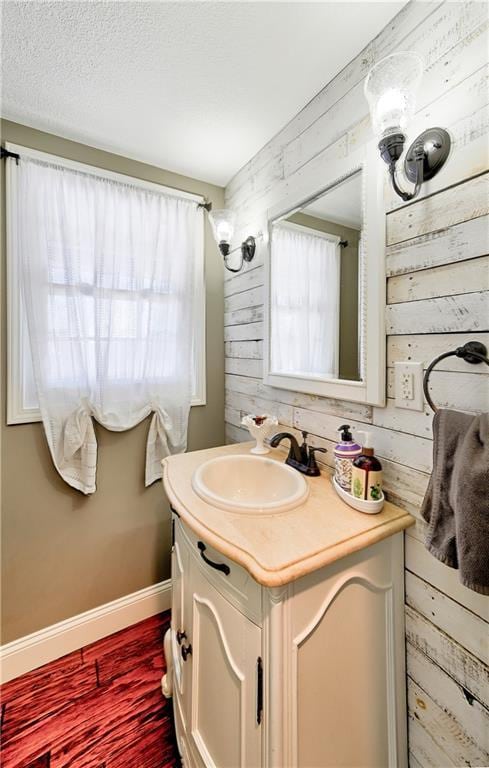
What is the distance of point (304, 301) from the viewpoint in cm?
139

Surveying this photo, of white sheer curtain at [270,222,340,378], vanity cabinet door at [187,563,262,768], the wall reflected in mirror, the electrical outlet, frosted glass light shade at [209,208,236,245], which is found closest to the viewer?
vanity cabinet door at [187,563,262,768]

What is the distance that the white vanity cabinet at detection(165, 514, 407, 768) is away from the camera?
2.28 feet

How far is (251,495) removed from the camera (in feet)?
4.21

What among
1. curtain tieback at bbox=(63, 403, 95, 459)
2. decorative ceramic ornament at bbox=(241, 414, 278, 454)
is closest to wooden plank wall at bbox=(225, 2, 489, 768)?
decorative ceramic ornament at bbox=(241, 414, 278, 454)

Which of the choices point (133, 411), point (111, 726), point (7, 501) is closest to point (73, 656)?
point (111, 726)

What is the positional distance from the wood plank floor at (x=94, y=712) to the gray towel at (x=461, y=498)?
1.28 meters

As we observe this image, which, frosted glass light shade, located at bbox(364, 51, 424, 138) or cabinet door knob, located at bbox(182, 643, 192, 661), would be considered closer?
frosted glass light shade, located at bbox(364, 51, 424, 138)

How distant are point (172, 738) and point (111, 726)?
250mm

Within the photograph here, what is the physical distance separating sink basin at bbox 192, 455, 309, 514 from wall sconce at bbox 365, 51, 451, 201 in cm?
99

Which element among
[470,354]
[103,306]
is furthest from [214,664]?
[103,306]

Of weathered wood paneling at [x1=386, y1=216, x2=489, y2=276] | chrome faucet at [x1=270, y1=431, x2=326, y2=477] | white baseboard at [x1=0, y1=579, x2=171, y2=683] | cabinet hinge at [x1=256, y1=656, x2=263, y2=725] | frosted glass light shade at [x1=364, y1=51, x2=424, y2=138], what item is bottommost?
white baseboard at [x1=0, y1=579, x2=171, y2=683]

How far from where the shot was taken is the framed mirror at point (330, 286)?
1.02 m

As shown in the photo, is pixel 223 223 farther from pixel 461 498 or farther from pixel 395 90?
pixel 461 498

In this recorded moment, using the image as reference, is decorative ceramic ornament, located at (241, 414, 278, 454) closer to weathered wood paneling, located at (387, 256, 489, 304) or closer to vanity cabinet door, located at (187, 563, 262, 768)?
vanity cabinet door, located at (187, 563, 262, 768)
